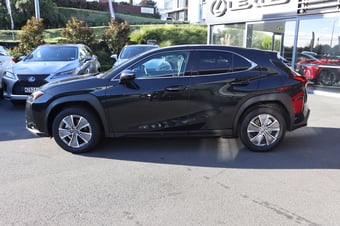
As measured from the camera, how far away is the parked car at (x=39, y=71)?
7.56 meters

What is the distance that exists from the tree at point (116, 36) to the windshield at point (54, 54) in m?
8.98

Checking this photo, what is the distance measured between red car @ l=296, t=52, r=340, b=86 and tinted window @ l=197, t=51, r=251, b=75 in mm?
7493

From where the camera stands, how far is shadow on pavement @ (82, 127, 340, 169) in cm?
447

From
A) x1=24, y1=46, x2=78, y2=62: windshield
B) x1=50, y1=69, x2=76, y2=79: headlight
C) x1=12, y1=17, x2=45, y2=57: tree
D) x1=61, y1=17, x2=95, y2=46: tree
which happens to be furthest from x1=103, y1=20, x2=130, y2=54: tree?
x1=50, y1=69, x2=76, y2=79: headlight

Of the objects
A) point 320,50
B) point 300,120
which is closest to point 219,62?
point 300,120

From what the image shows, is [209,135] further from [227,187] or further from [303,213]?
[303,213]

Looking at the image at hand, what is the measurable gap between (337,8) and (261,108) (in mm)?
7183

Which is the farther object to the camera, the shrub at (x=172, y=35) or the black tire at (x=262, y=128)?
the shrub at (x=172, y=35)

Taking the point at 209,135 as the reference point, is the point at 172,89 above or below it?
above

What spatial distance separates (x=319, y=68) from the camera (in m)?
11.2

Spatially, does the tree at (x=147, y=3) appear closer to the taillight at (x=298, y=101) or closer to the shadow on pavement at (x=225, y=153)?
the shadow on pavement at (x=225, y=153)

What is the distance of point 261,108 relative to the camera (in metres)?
4.79

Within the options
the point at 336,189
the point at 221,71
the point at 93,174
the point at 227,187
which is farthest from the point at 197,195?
the point at 221,71

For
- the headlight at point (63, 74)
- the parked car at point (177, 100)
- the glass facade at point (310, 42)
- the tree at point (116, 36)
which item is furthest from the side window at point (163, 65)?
the tree at point (116, 36)
